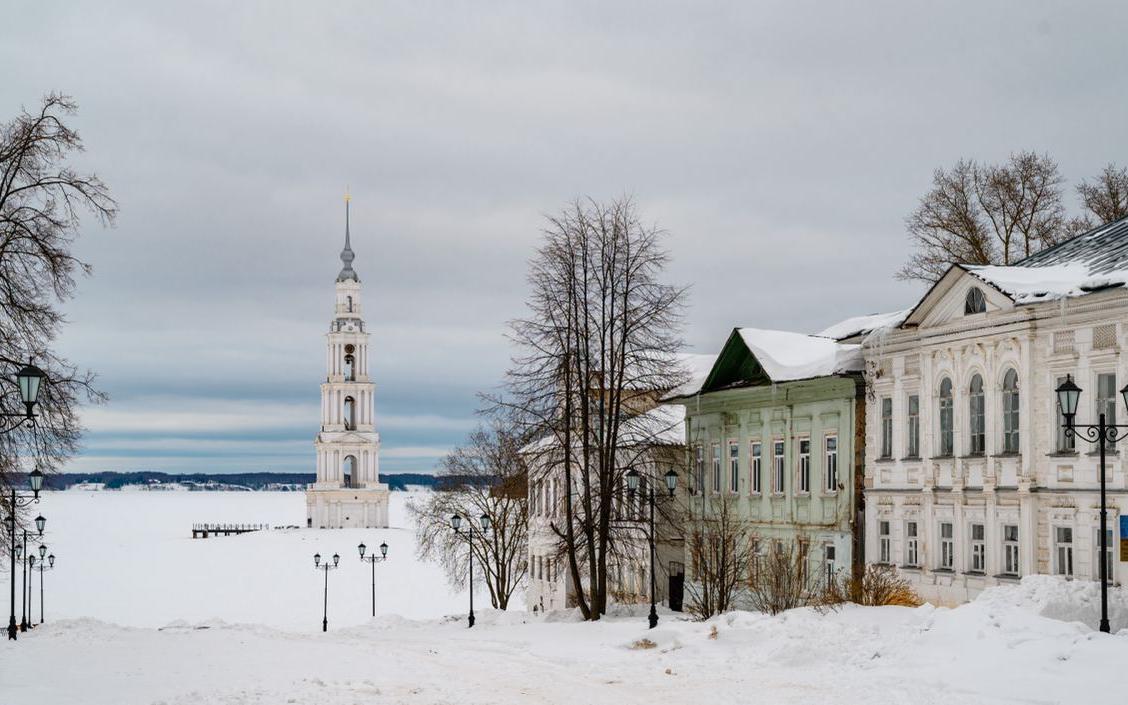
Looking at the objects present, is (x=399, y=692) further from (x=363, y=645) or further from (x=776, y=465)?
(x=776, y=465)

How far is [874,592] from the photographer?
2977 centimetres

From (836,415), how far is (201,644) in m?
17.6

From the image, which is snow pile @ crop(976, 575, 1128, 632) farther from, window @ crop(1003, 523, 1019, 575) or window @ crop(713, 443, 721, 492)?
window @ crop(713, 443, 721, 492)

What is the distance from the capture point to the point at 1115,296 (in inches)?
1068

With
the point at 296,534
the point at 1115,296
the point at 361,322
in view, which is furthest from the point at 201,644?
the point at 361,322

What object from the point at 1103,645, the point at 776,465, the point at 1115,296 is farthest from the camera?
the point at 776,465

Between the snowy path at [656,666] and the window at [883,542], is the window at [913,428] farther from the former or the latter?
the snowy path at [656,666]

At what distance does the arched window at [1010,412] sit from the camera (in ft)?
99.5

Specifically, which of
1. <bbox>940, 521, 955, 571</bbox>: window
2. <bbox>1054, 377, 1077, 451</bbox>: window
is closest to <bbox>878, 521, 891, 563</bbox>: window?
<bbox>940, 521, 955, 571</bbox>: window

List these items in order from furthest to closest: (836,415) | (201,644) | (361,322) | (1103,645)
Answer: (361,322), (836,415), (201,644), (1103,645)

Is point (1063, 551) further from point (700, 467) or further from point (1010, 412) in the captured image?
point (700, 467)

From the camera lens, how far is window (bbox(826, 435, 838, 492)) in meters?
37.6

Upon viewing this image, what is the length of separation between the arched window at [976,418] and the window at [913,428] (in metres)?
2.33

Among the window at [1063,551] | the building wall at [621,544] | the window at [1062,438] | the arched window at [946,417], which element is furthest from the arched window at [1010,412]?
the building wall at [621,544]
